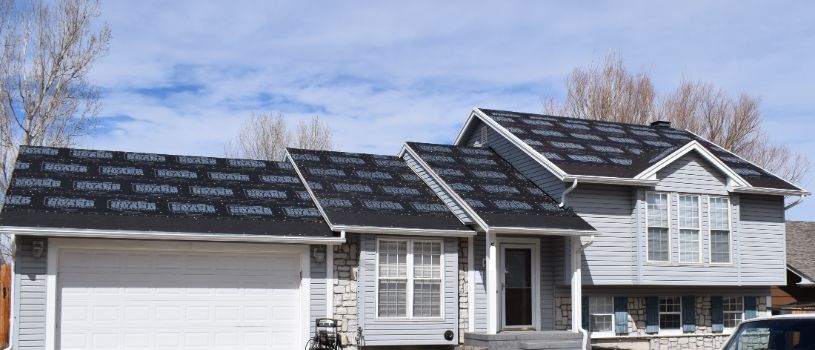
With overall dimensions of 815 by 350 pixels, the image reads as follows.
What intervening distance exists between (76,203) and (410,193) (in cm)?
668

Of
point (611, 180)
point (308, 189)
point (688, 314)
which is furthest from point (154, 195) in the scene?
point (688, 314)

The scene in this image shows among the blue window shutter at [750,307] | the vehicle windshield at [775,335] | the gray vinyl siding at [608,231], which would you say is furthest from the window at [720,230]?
the vehicle windshield at [775,335]

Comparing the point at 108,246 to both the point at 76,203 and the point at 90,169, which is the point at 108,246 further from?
the point at 90,169

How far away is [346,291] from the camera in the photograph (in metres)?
17.6

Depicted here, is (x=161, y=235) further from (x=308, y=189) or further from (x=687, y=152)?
(x=687, y=152)

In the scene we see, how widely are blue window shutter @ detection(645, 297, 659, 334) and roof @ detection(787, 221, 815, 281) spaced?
19.9 ft

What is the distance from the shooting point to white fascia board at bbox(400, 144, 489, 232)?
59.5 ft

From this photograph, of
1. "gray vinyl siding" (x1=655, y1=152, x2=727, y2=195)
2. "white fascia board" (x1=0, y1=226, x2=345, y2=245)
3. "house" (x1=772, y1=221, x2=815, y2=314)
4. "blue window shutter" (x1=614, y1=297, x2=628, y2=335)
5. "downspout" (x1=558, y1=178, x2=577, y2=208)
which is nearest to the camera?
"white fascia board" (x1=0, y1=226, x2=345, y2=245)

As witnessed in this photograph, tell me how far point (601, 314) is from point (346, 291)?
629cm

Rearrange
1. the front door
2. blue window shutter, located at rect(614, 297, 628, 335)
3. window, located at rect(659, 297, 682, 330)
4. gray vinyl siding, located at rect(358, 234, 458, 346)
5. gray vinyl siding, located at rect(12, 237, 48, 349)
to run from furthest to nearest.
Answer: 1. window, located at rect(659, 297, 682, 330)
2. blue window shutter, located at rect(614, 297, 628, 335)
3. the front door
4. gray vinyl siding, located at rect(358, 234, 458, 346)
5. gray vinyl siding, located at rect(12, 237, 48, 349)

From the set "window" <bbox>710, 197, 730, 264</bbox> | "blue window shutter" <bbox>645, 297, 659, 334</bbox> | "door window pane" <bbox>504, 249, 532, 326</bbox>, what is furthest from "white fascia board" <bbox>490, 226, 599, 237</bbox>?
"window" <bbox>710, 197, 730, 264</bbox>

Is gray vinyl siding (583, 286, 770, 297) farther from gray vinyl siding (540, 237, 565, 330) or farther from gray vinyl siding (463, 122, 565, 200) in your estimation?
gray vinyl siding (463, 122, 565, 200)

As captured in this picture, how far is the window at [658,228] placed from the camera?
798 inches

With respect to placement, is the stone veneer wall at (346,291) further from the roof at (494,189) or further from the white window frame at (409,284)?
the roof at (494,189)
